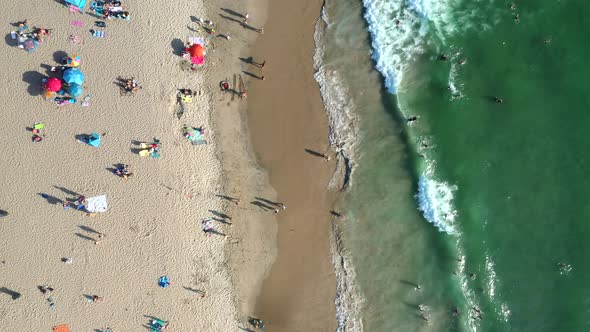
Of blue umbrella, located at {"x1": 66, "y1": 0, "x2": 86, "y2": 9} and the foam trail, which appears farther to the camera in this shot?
the foam trail

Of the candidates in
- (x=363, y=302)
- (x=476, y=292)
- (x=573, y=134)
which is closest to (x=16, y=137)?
(x=363, y=302)

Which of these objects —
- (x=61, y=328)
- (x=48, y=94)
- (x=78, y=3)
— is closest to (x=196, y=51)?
(x=78, y=3)

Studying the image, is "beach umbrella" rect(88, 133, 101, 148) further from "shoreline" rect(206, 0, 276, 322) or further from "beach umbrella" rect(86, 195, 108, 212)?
"shoreline" rect(206, 0, 276, 322)

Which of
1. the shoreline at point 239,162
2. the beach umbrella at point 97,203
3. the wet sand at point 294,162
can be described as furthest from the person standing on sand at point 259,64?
the beach umbrella at point 97,203

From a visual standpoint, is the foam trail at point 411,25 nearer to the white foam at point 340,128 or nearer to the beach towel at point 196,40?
the white foam at point 340,128

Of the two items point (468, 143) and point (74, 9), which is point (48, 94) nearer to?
point (74, 9)

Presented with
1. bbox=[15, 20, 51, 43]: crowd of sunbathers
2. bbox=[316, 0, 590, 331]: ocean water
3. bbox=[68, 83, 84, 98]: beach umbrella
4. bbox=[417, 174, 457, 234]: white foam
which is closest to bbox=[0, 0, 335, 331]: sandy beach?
bbox=[15, 20, 51, 43]: crowd of sunbathers

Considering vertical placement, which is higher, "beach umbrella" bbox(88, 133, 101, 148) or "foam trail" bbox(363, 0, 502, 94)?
"foam trail" bbox(363, 0, 502, 94)
